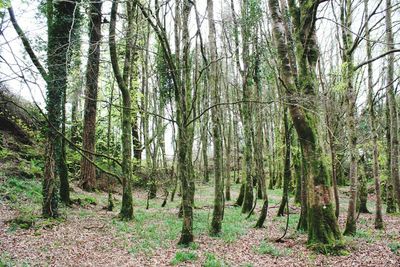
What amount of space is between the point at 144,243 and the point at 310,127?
5405 millimetres

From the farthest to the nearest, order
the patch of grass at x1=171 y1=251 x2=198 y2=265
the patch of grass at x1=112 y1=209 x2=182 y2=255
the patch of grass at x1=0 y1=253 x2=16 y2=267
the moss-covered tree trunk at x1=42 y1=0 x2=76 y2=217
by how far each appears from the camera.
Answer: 1. the moss-covered tree trunk at x1=42 y1=0 x2=76 y2=217
2. the patch of grass at x1=112 y1=209 x2=182 y2=255
3. the patch of grass at x1=171 y1=251 x2=198 y2=265
4. the patch of grass at x1=0 y1=253 x2=16 y2=267

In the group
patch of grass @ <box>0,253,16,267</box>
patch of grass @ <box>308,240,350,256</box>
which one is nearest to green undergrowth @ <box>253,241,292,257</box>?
patch of grass @ <box>308,240,350,256</box>

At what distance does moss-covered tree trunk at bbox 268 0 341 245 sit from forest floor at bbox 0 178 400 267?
2.18 feet

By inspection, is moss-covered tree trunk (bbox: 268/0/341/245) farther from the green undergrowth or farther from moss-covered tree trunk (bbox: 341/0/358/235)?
moss-covered tree trunk (bbox: 341/0/358/235)

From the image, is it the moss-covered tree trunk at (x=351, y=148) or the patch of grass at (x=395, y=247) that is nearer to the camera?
the patch of grass at (x=395, y=247)

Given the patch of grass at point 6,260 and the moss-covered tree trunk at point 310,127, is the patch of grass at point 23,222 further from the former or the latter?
the moss-covered tree trunk at point 310,127

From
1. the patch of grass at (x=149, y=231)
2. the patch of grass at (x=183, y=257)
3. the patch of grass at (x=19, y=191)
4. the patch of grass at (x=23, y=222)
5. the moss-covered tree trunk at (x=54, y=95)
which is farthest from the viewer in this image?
the patch of grass at (x=19, y=191)

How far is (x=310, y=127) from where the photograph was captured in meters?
8.00

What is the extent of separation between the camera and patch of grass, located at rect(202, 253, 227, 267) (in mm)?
6768

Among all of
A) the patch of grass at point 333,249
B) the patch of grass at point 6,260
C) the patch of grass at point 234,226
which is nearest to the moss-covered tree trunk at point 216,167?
the patch of grass at point 234,226

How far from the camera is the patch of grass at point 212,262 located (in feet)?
22.2

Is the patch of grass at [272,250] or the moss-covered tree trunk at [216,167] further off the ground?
the moss-covered tree trunk at [216,167]

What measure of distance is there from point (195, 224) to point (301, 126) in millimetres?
5869

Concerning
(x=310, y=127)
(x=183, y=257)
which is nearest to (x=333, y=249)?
(x=310, y=127)
